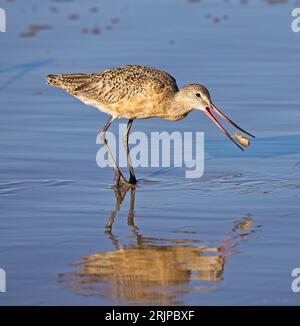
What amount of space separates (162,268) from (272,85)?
6024mm

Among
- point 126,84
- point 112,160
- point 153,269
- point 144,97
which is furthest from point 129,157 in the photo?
point 153,269

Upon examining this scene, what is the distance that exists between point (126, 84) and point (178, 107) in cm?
52

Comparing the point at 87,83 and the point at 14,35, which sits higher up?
the point at 14,35

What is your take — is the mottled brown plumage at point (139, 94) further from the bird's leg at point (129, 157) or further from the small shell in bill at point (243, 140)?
the small shell in bill at point (243, 140)

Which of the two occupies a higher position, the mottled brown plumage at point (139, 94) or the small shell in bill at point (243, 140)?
the mottled brown plumage at point (139, 94)

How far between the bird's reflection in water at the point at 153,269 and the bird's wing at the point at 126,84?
6.93 feet

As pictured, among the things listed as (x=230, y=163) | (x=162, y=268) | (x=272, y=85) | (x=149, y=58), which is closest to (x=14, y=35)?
(x=149, y=58)

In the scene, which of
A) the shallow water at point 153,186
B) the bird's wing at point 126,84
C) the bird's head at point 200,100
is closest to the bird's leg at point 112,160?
the shallow water at point 153,186

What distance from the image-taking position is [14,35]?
15.8 meters

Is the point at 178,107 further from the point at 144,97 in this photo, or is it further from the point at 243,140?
the point at 243,140

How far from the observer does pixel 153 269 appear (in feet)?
23.6

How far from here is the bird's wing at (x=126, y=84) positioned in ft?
32.4

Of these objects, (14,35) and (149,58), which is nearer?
(149,58)

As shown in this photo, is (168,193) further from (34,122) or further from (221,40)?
(221,40)
